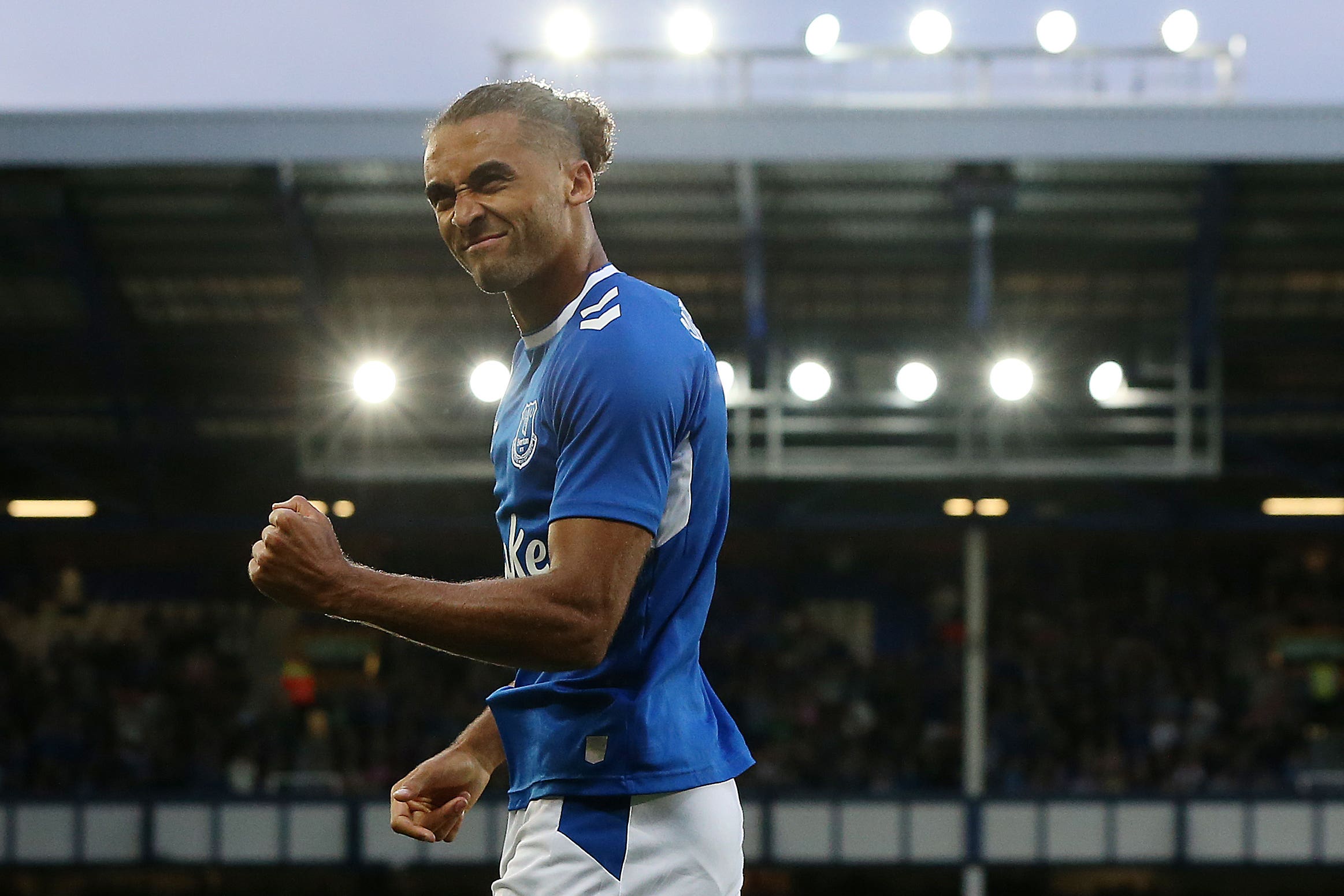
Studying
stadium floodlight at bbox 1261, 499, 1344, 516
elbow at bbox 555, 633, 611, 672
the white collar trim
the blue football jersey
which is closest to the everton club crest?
the blue football jersey

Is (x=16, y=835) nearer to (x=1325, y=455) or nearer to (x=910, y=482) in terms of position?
(x=910, y=482)

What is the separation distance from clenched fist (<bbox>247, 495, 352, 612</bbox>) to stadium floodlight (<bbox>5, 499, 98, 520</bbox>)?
20.8 meters

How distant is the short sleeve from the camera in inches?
81.6

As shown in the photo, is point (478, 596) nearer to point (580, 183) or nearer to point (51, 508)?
point (580, 183)

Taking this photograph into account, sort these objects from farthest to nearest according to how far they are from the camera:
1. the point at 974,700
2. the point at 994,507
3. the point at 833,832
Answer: the point at 994,507, the point at 833,832, the point at 974,700

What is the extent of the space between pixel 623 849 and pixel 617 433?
0.58m

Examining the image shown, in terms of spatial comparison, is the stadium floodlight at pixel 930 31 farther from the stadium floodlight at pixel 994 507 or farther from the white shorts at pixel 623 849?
the white shorts at pixel 623 849

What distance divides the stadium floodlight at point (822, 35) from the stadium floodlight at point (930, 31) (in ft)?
2.81

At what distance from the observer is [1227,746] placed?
1947cm

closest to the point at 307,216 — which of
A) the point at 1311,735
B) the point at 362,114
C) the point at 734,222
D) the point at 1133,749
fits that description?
the point at 362,114

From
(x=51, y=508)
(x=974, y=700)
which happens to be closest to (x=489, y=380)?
(x=974, y=700)

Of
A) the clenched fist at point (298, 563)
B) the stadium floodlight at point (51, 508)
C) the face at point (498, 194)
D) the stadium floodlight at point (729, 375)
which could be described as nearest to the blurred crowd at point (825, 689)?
the stadium floodlight at point (51, 508)

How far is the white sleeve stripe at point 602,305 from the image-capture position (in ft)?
7.29

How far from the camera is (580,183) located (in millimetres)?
2305
